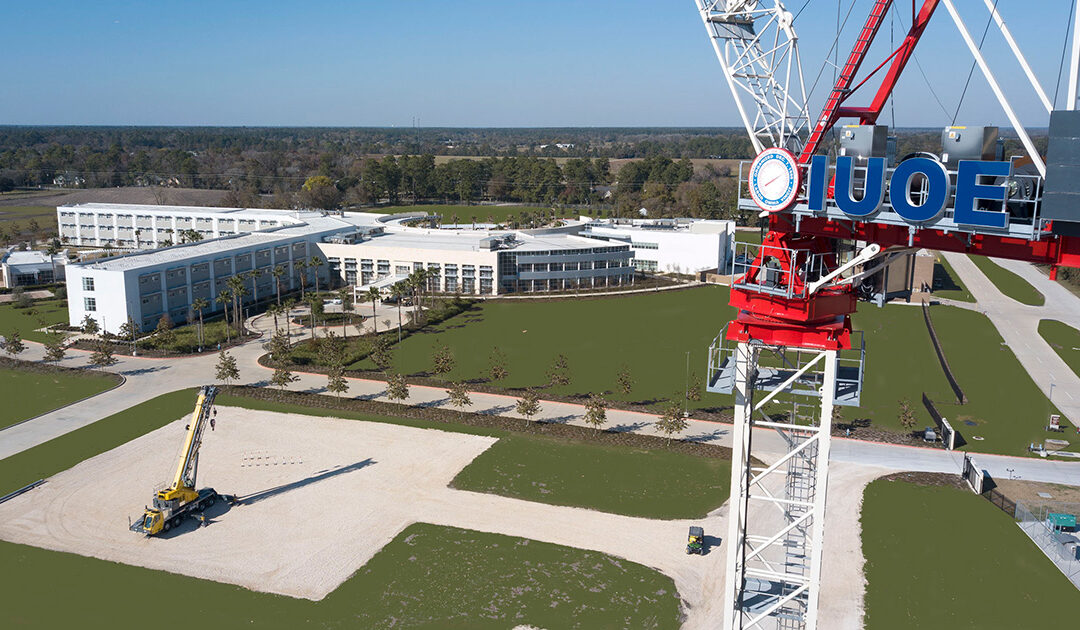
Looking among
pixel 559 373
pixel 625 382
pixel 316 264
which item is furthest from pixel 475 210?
pixel 625 382

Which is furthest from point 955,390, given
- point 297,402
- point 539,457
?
point 297,402

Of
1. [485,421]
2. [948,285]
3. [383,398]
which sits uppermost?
[948,285]

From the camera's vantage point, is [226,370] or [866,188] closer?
[866,188]

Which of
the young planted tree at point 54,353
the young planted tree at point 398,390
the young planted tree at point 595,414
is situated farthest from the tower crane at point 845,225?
the young planted tree at point 54,353

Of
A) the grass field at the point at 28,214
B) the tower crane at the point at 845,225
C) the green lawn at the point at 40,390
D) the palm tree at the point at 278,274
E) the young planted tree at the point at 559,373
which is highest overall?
the tower crane at the point at 845,225

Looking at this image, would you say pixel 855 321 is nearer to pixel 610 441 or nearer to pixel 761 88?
pixel 610 441

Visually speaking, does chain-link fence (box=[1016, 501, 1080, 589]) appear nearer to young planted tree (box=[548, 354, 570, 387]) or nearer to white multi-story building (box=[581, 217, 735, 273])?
young planted tree (box=[548, 354, 570, 387])

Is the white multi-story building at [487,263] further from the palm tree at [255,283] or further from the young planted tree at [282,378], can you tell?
the young planted tree at [282,378]

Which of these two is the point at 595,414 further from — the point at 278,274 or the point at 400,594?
the point at 278,274
